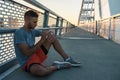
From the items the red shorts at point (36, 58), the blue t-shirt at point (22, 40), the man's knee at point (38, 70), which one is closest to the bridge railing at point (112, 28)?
the red shorts at point (36, 58)

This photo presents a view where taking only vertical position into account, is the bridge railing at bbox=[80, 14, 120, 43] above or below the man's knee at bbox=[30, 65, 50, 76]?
above

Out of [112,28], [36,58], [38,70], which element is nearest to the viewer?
[38,70]

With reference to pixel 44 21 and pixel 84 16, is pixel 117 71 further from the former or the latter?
pixel 84 16

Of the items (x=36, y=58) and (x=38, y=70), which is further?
(x=36, y=58)

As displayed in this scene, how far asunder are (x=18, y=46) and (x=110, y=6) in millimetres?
19112

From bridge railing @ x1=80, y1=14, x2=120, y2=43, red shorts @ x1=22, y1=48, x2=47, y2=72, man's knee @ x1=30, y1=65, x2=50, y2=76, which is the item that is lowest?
man's knee @ x1=30, y1=65, x2=50, y2=76

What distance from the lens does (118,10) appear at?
70.0 feet

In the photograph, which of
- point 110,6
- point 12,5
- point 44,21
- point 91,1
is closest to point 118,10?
point 110,6

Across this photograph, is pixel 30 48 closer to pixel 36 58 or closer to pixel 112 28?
pixel 36 58

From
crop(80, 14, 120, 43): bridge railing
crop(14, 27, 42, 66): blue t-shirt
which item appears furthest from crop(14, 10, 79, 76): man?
crop(80, 14, 120, 43): bridge railing

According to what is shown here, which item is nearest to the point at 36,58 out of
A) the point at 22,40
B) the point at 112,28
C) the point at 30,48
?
the point at 30,48

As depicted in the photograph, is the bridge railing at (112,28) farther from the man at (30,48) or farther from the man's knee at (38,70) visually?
the man's knee at (38,70)

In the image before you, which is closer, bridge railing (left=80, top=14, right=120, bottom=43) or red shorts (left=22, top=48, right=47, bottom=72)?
red shorts (left=22, top=48, right=47, bottom=72)

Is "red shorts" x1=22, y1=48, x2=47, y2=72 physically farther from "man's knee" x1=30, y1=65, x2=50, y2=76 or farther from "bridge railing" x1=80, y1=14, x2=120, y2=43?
"bridge railing" x1=80, y1=14, x2=120, y2=43
